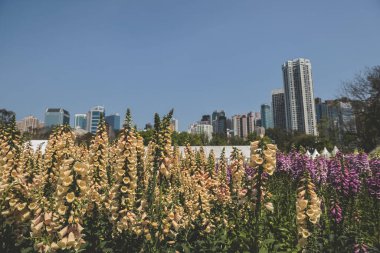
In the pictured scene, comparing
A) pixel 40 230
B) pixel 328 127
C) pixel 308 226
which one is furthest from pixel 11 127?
pixel 328 127

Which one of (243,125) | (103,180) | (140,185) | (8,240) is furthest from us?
(243,125)

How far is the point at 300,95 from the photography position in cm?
12962

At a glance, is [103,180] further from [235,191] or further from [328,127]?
[328,127]

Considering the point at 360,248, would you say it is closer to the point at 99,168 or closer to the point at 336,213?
the point at 336,213

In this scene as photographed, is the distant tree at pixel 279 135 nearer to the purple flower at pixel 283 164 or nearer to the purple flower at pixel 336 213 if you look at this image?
the purple flower at pixel 283 164

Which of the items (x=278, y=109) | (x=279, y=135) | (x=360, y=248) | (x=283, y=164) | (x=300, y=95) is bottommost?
(x=360, y=248)

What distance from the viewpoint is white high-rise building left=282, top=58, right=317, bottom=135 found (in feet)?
422

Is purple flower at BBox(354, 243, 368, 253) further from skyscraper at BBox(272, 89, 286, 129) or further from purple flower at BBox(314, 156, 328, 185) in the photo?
skyscraper at BBox(272, 89, 286, 129)

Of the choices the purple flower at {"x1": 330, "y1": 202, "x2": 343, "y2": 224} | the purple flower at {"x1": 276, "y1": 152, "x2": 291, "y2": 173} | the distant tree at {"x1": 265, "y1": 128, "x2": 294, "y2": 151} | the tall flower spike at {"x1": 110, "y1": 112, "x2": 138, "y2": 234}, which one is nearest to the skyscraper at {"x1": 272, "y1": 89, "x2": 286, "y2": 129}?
the distant tree at {"x1": 265, "y1": 128, "x2": 294, "y2": 151}

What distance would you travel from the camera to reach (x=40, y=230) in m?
4.01

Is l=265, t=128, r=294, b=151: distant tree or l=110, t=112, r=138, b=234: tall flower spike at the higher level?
l=265, t=128, r=294, b=151: distant tree

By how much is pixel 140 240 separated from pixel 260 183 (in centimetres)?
216

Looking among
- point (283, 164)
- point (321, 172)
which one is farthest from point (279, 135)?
point (321, 172)

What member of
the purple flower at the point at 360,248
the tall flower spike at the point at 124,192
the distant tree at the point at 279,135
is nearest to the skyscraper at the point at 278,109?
the distant tree at the point at 279,135
